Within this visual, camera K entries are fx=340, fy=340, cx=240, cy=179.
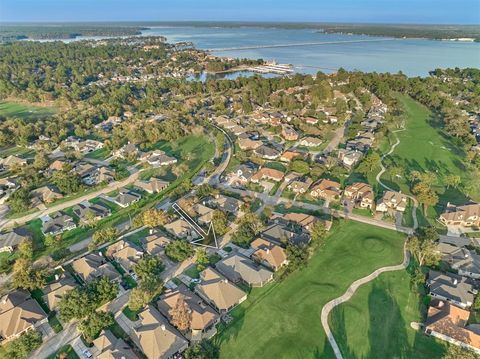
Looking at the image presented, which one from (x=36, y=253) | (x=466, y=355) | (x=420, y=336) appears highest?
(x=466, y=355)

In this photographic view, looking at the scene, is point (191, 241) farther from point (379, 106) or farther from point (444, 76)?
point (444, 76)

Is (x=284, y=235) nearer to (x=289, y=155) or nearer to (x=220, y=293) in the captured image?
(x=220, y=293)

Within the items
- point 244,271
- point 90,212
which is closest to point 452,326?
point 244,271

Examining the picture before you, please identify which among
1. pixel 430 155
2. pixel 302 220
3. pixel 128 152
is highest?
pixel 430 155

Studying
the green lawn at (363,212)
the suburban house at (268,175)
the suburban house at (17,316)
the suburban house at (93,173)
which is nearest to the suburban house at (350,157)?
the suburban house at (268,175)

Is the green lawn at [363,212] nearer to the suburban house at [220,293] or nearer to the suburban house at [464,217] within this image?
the suburban house at [464,217]

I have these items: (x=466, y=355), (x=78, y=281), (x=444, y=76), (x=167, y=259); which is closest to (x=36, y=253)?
(x=78, y=281)

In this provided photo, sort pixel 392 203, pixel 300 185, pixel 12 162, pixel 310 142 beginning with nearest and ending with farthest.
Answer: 1. pixel 392 203
2. pixel 300 185
3. pixel 12 162
4. pixel 310 142
